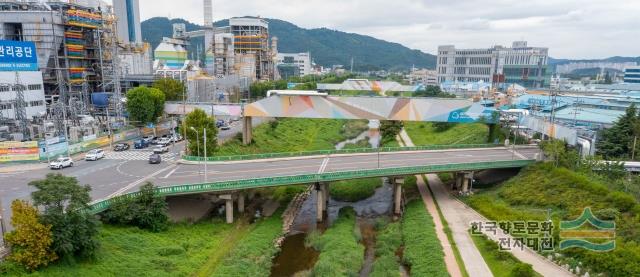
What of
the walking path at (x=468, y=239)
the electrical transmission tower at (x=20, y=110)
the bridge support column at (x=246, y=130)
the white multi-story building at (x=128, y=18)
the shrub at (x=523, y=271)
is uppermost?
the white multi-story building at (x=128, y=18)

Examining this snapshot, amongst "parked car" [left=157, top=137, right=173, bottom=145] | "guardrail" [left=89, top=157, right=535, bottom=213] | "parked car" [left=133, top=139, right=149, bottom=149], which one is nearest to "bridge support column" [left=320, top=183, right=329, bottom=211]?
"guardrail" [left=89, top=157, right=535, bottom=213]

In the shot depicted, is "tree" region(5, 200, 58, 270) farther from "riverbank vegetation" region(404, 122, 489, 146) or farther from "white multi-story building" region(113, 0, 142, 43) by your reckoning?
"white multi-story building" region(113, 0, 142, 43)

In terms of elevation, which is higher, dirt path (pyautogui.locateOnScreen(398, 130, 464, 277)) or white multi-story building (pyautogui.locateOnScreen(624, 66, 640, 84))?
white multi-story building (pyautogui.locateOnScreen(624, 66, 640, 84))

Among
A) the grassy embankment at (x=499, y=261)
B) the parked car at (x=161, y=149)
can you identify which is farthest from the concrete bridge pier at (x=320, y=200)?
the parked car at (x=161, y=149)

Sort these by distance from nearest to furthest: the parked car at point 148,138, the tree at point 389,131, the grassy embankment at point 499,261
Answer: the grassy embankment at point 499,261 → the parked car at point 148,138 → the tree at point 389,131

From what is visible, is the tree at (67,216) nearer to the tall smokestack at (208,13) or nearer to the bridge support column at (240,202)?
the bridge support column at (240,202)

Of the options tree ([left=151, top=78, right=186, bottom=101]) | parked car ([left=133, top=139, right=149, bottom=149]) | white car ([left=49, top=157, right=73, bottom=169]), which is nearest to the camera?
white car ([left=49, top=157, right=73, bottom=169])

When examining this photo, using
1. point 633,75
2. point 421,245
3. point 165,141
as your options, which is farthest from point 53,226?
point 633,75
